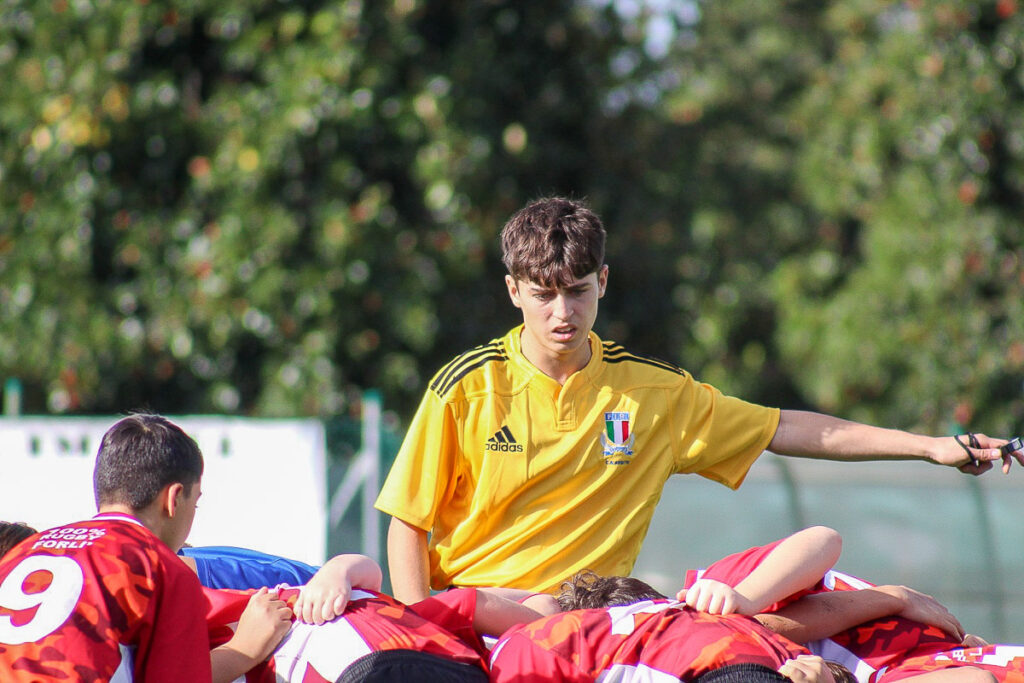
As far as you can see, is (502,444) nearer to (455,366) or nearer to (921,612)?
(455,366)

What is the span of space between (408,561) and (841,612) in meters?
1.20

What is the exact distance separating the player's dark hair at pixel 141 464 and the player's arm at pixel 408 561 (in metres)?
0.68

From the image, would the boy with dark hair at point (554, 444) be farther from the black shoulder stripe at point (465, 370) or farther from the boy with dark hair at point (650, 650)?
the boy with dark hair at point (650, 650)

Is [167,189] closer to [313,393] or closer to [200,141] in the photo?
[200,141]

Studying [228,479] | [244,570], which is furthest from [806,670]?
[228,479]

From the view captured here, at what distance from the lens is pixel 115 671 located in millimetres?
2459

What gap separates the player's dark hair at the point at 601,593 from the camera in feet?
9.40

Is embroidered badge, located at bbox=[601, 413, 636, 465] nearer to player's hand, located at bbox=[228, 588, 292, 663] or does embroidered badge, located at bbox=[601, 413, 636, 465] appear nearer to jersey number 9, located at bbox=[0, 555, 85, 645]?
player's hand, located at bbox=[228, 588, 292, 663]

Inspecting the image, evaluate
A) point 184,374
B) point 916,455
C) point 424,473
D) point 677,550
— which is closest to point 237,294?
point 184,374

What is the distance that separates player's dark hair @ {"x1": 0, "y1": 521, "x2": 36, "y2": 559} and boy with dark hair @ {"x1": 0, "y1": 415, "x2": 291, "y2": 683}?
1.47ft

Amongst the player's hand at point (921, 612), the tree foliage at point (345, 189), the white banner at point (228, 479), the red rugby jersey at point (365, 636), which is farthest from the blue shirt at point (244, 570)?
the tree foliage at point (345, 189)

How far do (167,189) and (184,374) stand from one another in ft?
4.60

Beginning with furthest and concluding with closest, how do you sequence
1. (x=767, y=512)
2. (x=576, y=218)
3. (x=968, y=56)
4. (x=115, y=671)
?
(x=968, y=56) < (x=767, y=512) < (x=576, y=218) < (x=115, y=671)

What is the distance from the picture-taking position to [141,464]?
8.98ft
